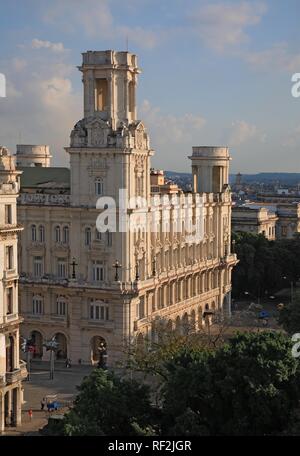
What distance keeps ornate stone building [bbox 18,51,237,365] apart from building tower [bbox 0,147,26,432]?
21.2 m

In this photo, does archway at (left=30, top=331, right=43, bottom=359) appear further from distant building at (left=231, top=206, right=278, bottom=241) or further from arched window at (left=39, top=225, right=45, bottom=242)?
distant building at (left=231, top=206, right=278, bottom=241)

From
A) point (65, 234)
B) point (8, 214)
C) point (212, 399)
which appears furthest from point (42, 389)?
point (212, 399)

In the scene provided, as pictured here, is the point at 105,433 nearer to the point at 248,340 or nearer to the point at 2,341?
the point at 248,340

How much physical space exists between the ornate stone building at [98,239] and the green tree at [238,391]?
35.1 m

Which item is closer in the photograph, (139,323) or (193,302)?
(139,323)

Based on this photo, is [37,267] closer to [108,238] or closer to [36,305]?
[36,305]

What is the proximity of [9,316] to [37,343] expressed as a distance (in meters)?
28.8

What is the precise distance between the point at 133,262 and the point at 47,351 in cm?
1377

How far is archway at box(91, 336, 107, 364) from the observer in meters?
89.7

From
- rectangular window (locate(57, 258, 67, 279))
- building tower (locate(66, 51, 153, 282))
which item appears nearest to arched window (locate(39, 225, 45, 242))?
rectangular window (locate(57, 258, 67, 279))

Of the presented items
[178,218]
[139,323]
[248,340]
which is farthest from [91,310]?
[248,340]

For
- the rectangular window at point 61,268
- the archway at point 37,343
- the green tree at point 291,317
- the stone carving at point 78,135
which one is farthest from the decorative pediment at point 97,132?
the green tree at point 291,317

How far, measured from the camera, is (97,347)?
90.5m
